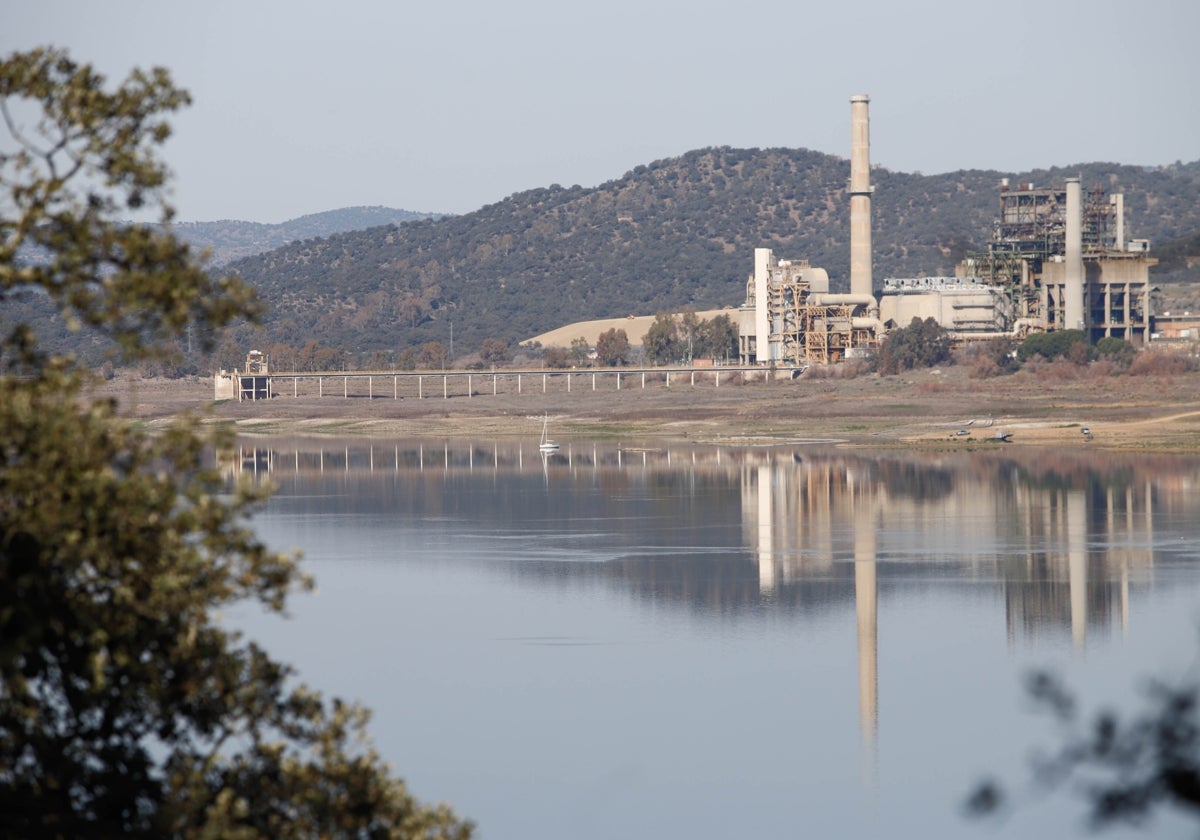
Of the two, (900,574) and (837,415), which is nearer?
(900,574)

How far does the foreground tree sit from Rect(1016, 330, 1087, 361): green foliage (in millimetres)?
99302

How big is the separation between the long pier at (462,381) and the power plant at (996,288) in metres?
5.12

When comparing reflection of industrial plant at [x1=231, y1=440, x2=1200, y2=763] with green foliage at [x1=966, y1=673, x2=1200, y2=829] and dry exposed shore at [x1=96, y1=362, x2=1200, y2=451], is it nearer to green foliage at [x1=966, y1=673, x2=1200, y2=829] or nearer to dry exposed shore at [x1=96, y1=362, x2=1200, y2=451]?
green foliage at [x1=966, y1=673, x2=1200, y2=829]

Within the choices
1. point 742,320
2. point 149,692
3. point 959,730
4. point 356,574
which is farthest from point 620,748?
point 742,320

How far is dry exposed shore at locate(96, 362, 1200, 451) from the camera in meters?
84.8

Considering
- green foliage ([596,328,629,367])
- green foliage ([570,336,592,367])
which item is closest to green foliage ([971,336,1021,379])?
green foliage ([596,328,629,367])

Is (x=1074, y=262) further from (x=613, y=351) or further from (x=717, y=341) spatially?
(x=613, y=351)

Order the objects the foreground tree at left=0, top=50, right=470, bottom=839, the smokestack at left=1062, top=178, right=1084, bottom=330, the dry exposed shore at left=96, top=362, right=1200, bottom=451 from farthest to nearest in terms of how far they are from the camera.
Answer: the smokestack at left=1062, top=178, right=1084, bottom=330, the dry exposed shore at left=96, top=362, right=1200, bottom=451, the foreground tree at left=0, top=50, right=470, bottom=839

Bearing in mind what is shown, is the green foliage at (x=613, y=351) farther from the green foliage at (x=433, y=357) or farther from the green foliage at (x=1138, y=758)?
the green foliage at (x=1138, y=758)

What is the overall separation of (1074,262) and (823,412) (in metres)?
24.1

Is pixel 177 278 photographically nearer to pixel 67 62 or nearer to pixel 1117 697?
pixel 67 62

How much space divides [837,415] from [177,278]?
291 ft

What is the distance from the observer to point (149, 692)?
12.6m

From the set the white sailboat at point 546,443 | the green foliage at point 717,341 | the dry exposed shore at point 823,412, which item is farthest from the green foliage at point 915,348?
the green foliage at point 717,341
